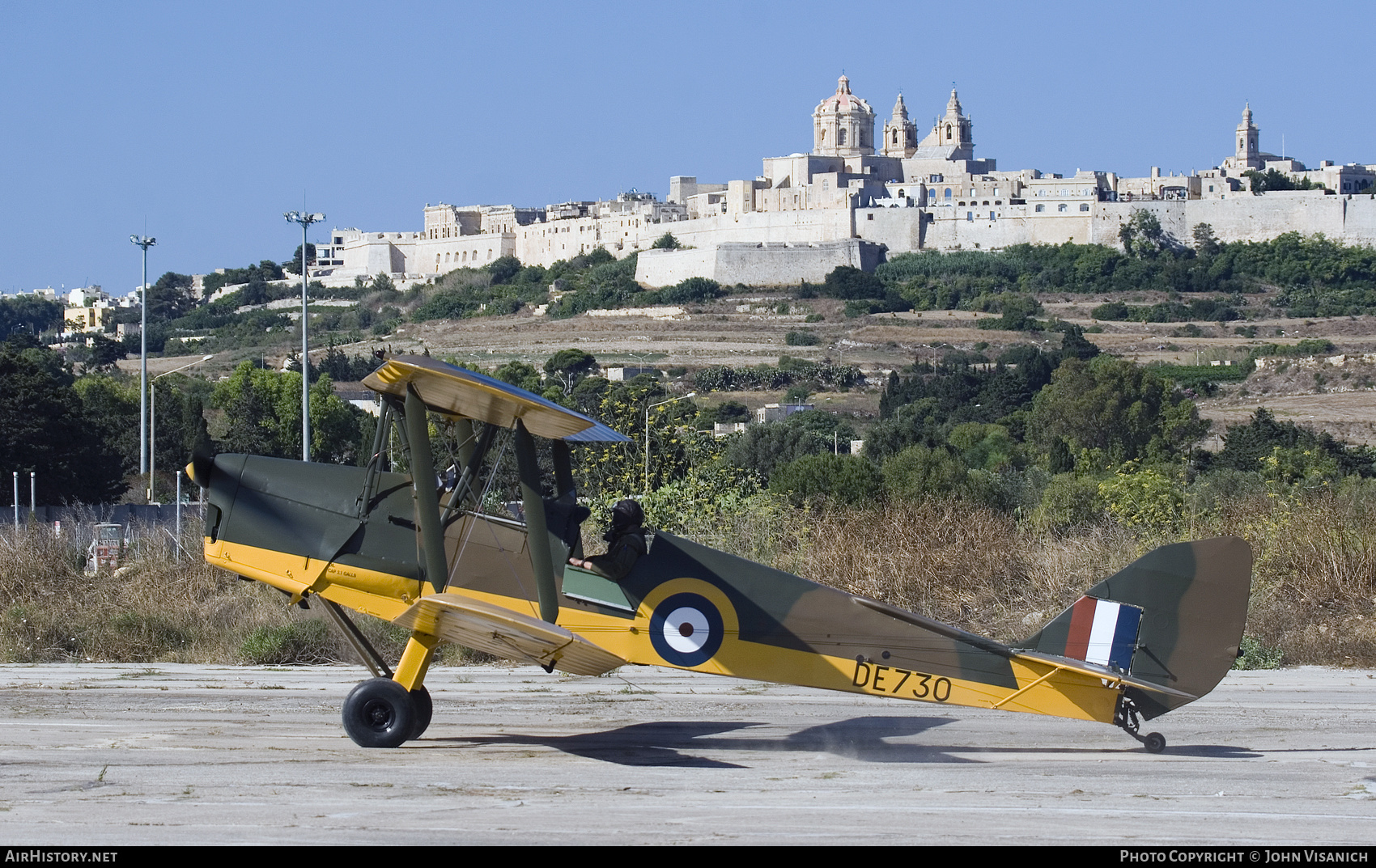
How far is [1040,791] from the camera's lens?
7.18 m

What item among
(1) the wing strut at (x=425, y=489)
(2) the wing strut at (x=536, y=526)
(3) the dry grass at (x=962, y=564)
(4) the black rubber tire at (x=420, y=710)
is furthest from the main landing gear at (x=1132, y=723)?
(3) the dry grass at (x=962, y=564)

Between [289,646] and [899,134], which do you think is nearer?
[289,646]

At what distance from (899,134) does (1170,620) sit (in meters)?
138

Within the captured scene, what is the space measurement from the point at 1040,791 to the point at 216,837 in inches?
145

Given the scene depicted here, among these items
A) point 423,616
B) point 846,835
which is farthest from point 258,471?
point 846,835

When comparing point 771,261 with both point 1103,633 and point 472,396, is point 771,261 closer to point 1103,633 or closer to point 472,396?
point 1103,633

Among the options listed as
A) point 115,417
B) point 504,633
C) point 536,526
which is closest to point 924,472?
point 536,526

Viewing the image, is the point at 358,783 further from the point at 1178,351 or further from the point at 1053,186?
the point at 1053,186

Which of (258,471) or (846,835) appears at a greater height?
(258,471)

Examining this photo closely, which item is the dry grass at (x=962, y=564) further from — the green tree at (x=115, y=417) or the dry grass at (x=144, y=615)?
the green tree at (x=115, y=417)

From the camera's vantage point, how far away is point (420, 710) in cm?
802

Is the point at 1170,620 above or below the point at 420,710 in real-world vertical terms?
above

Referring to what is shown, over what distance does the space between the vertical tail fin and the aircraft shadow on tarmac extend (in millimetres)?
723

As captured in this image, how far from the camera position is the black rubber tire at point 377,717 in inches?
302
